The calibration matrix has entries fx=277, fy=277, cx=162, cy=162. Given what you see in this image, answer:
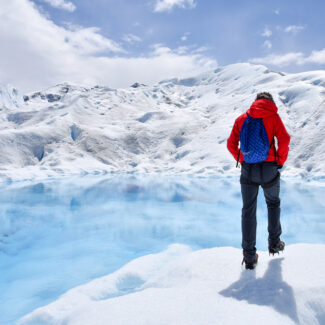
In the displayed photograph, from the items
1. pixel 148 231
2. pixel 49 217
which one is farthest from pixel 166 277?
pixel 49 217

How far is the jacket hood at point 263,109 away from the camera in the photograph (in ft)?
9.63

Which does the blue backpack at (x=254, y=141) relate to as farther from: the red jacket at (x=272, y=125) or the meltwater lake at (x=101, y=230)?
the meltwater lake at (x=101, y=230)

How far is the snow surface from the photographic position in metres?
2.27

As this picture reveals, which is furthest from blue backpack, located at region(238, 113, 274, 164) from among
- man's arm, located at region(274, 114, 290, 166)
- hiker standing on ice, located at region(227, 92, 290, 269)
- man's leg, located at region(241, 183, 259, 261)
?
man's leg, located at region(241, 183, 259, 261)

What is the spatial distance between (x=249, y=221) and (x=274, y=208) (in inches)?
12.2

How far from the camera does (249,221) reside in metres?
3.10

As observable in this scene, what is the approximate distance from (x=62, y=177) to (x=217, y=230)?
2559 centimetres

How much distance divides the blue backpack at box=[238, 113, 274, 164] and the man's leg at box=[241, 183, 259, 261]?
318 millimetres

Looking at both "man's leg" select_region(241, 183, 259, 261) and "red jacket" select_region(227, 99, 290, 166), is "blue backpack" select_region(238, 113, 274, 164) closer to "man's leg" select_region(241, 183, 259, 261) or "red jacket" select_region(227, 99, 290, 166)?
"red jacket" select_region(227, 99, 290, 166)

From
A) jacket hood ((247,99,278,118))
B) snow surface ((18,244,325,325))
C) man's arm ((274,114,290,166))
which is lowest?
snow surface ((18,244,325,325))

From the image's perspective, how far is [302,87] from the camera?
40156mm

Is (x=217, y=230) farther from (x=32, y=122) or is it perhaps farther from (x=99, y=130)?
(x=32, y=122)

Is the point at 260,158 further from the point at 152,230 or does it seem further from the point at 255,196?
the point at 152,230

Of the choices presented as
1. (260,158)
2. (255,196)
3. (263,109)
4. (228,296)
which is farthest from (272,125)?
(228,296)
